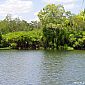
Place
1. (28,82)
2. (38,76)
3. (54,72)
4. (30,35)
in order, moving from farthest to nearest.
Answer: (30,35)
(54,72)
(38,76)
(28,82)

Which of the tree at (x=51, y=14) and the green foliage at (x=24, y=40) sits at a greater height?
the tree at (x=51, y=14)

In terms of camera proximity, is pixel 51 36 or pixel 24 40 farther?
pixel 24 40

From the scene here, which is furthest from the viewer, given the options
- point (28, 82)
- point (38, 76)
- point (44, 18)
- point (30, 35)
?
point (30, 35)

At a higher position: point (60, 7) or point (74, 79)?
point (60, 7)

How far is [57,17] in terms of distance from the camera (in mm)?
106312

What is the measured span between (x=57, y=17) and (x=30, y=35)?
12.6 m

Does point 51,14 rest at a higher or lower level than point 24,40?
higher

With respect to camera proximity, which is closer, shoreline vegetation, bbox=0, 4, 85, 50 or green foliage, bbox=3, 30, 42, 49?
shoreline vegetation, bbox=0, 4, 85, 50

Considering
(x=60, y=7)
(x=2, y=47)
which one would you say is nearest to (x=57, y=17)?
(x=60, y=7)

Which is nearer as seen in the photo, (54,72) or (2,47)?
(54,72)

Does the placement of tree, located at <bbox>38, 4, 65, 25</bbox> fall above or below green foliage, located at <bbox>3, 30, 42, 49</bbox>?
above

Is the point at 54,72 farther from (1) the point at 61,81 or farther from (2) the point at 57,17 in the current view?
(2) the point at 57,17

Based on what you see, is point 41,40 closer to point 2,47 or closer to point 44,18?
point 44,18

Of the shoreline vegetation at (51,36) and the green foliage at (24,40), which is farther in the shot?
the green foliage at (24,40)
